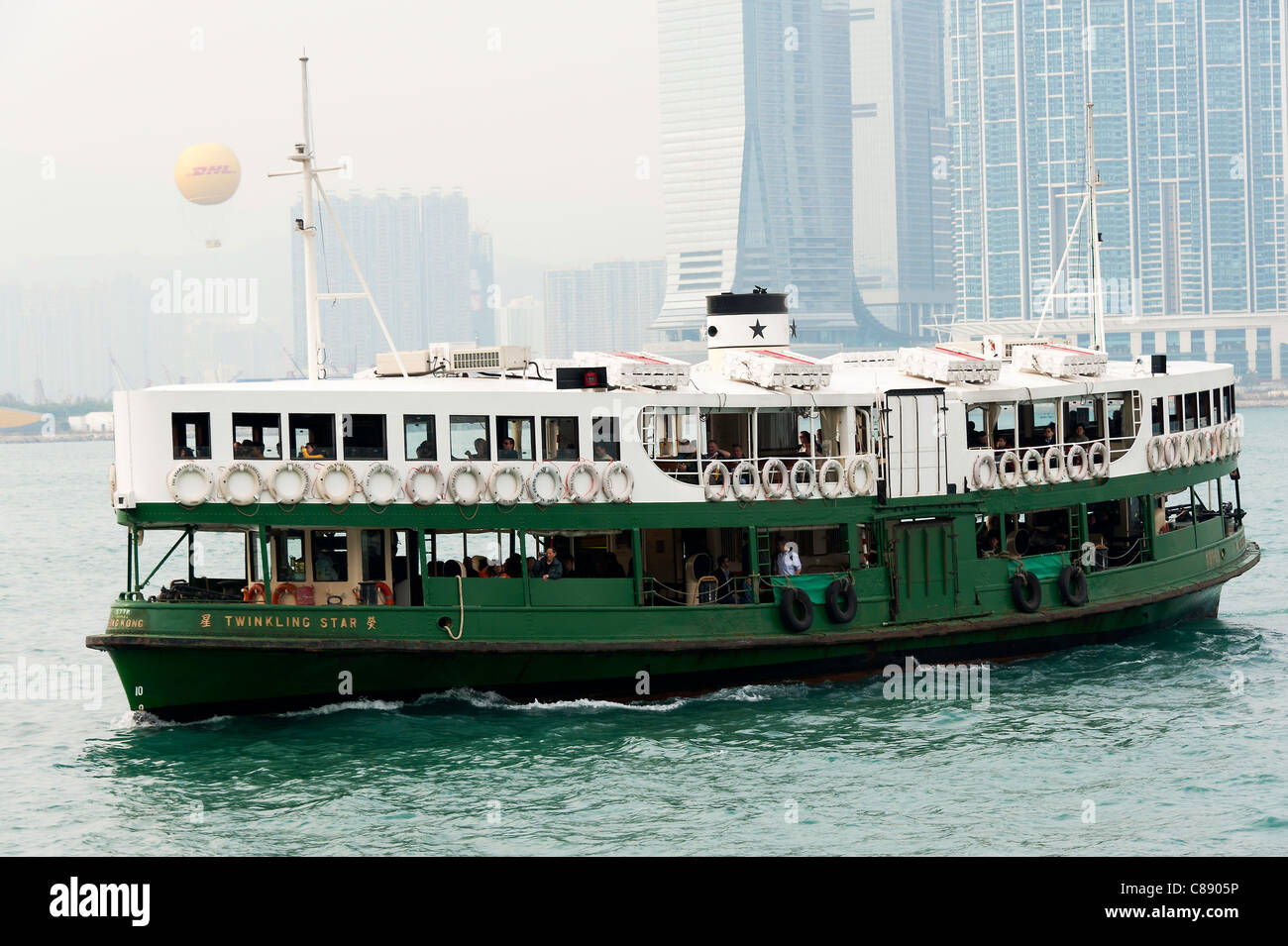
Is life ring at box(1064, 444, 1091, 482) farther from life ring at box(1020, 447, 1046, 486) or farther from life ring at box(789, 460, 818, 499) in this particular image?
life ring at box(789, 460, 818, 499)

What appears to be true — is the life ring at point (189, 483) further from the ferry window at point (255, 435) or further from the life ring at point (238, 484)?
the ferry window at point (255, 435)

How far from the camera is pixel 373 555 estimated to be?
2036cm

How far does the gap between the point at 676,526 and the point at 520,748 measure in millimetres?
4178

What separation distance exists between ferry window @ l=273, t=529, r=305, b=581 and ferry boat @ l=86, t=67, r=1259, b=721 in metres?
0.04

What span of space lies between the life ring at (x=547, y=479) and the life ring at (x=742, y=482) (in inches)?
97.4

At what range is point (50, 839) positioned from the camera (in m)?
16.6

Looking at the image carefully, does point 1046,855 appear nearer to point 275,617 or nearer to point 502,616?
point 502,616

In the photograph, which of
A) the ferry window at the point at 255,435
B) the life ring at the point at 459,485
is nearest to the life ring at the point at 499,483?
the life ring at the point at 459,485

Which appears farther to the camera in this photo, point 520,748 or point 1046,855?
point 520,748

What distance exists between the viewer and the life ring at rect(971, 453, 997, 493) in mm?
22812

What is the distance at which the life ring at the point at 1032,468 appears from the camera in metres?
23.3

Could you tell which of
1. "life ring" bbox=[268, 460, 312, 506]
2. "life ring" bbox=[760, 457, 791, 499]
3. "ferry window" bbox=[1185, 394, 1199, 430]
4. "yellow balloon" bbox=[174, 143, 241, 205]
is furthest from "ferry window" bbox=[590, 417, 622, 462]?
"yellow balloon" bbox=[174, 143, 241, 205]

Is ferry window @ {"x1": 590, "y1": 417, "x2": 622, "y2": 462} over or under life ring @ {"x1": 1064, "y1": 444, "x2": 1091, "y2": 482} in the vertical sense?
over
